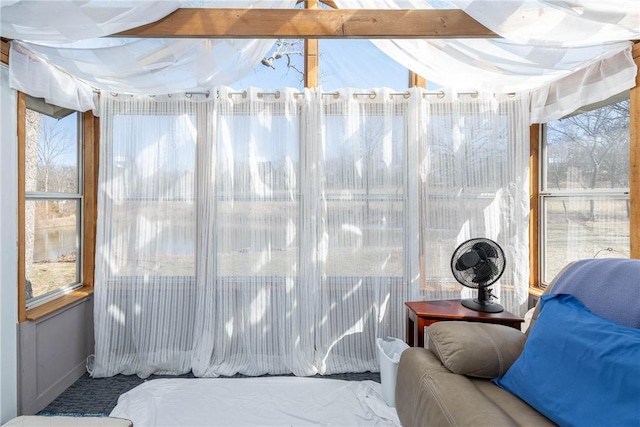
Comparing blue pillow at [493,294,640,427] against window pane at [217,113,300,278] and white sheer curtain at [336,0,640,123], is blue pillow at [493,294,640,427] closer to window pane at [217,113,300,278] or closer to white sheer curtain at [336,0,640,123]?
white sheer curtain at [336,0,640,123]

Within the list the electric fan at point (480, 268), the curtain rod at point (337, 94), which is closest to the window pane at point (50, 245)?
the curtain rod at point (337, 94)

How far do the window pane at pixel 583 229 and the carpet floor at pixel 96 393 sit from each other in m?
1.76

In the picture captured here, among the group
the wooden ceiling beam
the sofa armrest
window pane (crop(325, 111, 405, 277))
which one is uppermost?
the wooden ceiling beam

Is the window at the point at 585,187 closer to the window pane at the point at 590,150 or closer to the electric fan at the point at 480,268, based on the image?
the window pane at the point at 590,150

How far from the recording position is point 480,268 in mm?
2270

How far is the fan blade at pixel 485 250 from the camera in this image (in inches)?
90.4

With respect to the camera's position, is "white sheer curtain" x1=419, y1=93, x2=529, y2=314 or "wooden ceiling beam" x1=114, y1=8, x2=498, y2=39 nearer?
"wooden ceiling beam" x1=114, y1=8, x2=498, y2=39

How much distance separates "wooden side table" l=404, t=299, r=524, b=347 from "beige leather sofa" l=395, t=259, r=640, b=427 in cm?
27

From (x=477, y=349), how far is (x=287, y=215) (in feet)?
5.37

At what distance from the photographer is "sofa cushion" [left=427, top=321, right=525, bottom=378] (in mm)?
1610

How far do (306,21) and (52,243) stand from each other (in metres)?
2.41

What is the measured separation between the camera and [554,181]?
2.70 meters

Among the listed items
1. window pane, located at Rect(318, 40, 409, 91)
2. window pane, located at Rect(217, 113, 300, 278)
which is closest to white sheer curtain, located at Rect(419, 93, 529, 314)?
window pane, located at Rect(318, 40, 409, 91)

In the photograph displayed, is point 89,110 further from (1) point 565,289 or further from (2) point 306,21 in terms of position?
(1) point 565,289
